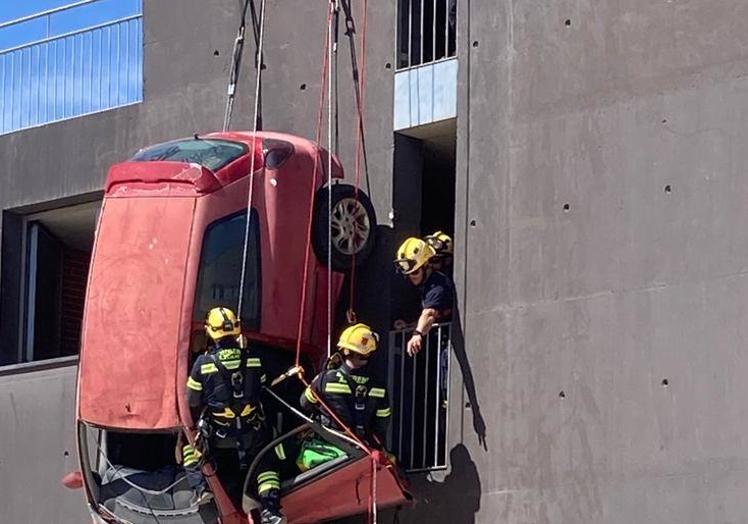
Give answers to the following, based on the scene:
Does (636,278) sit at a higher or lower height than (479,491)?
higher

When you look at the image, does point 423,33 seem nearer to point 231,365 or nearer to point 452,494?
point 231,365

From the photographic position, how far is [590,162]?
1567cm

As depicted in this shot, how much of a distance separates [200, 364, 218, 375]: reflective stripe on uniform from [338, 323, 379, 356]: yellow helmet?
3.45ft

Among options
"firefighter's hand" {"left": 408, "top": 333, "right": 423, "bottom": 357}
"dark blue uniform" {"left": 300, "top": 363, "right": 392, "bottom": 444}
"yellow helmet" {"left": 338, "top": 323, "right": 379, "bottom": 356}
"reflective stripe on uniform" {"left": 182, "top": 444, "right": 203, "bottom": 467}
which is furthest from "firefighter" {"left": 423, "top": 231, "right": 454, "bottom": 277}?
"reflective stripe on uniform" {"left": 182, "top": 444, "right": 203, "bottom": 467}

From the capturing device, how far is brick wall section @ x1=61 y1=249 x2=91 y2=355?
2162 centimetres

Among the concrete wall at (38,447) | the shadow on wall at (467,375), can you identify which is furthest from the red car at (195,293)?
the concrete wall at (38,447)

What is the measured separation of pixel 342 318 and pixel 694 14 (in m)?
3.87

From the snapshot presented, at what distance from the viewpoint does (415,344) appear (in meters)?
15.9

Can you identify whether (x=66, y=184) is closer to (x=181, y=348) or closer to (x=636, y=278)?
(x=181, y=348)

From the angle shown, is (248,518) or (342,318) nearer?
(248,518)

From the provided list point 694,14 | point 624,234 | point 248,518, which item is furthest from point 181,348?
point 694,14

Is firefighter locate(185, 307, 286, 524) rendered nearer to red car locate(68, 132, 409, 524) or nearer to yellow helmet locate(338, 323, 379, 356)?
red car locate(68, 132, 409, 524)

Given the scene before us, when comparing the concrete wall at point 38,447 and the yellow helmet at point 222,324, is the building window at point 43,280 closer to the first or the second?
the concrete wall at point 38,447

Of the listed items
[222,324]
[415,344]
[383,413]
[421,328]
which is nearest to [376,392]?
[383,413]
